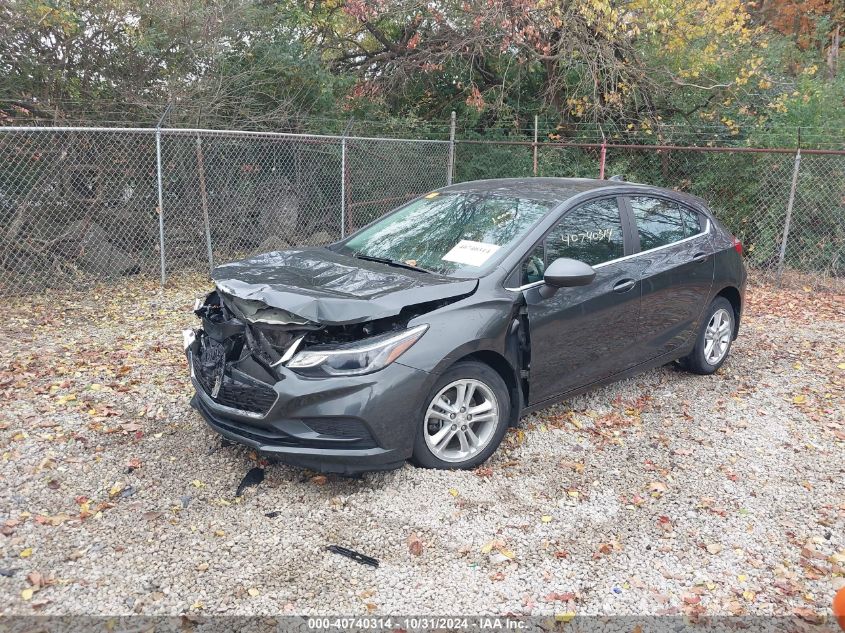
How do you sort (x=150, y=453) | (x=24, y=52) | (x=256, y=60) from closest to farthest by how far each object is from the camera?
(x=150, y=453)
(x=24, y=52)
(x=256, y=60)

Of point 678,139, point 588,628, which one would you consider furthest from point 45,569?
point 678,139

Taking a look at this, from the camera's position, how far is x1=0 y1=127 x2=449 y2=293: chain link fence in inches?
304

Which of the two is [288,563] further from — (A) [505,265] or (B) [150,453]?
(A) [505,265]

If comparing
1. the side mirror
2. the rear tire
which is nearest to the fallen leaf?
the side mirror

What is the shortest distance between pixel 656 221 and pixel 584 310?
1242 mm

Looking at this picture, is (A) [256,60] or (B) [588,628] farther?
(A) [256,60]

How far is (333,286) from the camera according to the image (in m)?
3.71

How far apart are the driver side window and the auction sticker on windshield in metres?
0.24

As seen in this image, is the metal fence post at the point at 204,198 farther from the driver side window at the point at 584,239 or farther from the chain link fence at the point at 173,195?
the driver side window at the point at 584,239

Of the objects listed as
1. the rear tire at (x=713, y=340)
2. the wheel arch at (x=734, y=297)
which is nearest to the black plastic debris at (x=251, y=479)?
the rear tire at (x=713, y=340)

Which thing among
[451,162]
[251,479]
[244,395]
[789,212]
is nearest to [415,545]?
[251,479]

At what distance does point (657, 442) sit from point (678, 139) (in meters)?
8.38

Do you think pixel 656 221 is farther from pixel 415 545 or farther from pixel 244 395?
pixel 244 395

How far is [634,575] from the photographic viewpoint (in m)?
3.05
